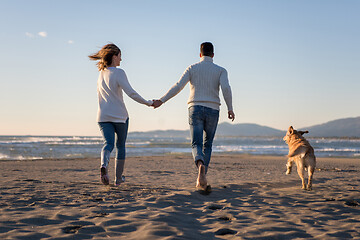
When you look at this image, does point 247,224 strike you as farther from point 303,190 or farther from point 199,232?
point 303,190

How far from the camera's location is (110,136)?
4.60 metres

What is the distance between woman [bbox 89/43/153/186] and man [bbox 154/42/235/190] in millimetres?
559

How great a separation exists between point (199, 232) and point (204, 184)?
1649mm

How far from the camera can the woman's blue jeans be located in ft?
14.8

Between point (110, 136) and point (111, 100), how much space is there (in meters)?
0.53

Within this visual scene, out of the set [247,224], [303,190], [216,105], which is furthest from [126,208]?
[303,190]

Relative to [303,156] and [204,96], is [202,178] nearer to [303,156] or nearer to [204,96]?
[204,96]

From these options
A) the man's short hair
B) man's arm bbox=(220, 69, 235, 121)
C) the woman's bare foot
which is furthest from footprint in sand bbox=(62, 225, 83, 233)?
the man's short hair

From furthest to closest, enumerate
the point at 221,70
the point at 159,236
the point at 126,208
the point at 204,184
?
the point at 221,70, the point at 204,184, the point at 126,208, the point at 159,236

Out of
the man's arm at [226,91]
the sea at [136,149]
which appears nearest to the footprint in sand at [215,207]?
the man's arm at [226,91]

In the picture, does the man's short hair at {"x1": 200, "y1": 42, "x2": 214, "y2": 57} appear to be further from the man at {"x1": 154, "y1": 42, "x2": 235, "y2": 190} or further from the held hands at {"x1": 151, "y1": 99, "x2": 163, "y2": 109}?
the held hands at {"x1": 151, "y1": 99, "x2": 163, "y2": 109}

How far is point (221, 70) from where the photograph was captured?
4.75 metres

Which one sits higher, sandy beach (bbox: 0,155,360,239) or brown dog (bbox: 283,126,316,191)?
brown dog (bbox: 283,126,316,191)

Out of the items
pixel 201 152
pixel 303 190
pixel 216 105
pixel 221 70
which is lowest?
pixel 303 190
